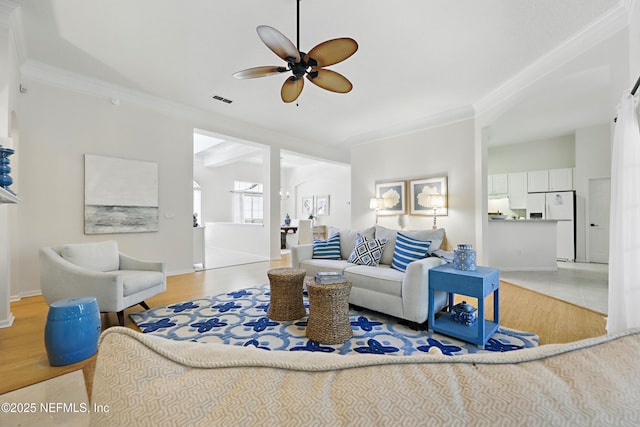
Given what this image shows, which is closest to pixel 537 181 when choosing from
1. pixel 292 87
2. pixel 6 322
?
pixel 292 87

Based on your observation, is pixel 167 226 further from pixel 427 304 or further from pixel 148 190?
pixel 427 304

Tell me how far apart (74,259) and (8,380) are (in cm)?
136

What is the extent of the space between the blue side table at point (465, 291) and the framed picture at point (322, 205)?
760 centimetres

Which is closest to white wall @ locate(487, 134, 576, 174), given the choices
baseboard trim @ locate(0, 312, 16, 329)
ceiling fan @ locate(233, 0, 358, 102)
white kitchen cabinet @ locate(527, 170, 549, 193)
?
white kitchen cabinet @ locate(527, 170, 549, 193)

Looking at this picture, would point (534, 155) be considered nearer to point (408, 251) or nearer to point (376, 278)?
point (408, 251)

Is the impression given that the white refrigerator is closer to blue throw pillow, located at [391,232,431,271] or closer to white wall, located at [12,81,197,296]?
blue throw pillow, located at [391,232,431,271]

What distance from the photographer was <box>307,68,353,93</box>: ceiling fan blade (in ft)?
8.48

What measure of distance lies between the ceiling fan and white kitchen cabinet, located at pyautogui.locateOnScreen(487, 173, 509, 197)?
22.0ft

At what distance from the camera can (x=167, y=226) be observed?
4.71m

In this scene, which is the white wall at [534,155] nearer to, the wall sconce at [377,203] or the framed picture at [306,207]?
the wall sconce at [377,203]

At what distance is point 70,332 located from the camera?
2.00m

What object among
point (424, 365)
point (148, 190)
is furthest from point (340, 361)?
point (148, 190)

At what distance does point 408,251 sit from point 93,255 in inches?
136

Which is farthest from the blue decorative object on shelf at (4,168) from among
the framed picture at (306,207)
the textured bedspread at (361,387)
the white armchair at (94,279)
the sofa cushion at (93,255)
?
the framed picture at (306,207)
